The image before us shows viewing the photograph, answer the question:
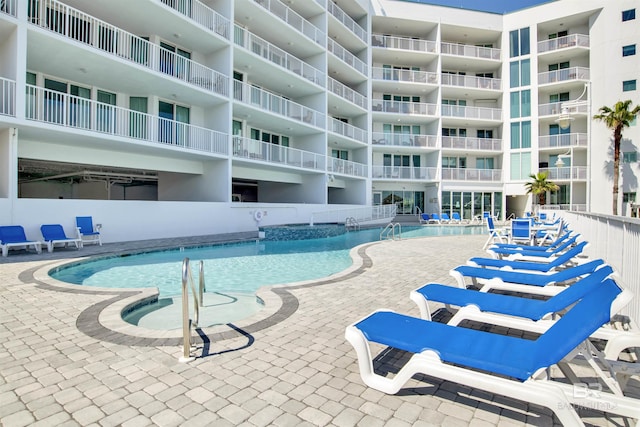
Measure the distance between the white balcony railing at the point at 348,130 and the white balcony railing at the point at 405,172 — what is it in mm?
3027

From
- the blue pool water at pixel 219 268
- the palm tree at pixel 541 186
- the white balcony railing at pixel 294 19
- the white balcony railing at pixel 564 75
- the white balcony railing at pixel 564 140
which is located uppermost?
the white balcony railing at pixel 294 19

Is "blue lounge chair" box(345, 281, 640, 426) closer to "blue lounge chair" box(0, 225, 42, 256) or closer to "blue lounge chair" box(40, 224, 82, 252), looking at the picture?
"blue lounge chair" box(0, 225, 42, 256)

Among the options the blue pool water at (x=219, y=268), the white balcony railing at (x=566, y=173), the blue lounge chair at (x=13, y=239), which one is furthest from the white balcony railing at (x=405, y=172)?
the blue lounge chair at (x=13, y=239)

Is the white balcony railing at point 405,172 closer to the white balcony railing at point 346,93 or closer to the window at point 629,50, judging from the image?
the white balcony railing at point 346,93

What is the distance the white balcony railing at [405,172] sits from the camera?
95.0 ft

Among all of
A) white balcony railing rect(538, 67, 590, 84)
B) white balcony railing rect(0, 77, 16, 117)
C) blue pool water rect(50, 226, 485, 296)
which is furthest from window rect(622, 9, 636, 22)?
white balcony railing rect(0, 77, 16, 117)

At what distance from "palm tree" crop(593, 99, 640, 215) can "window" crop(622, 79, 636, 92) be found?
125 centimetres

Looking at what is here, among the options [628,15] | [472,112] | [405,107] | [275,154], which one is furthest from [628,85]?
[275,154]

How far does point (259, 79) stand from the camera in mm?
20438

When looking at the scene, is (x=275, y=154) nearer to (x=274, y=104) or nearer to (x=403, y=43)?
(x=274, y=104)

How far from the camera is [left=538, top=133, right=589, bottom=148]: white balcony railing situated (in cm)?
2762

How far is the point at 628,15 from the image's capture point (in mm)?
25844

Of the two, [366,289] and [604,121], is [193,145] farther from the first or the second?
[604,121]

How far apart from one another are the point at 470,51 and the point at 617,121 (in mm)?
12291
